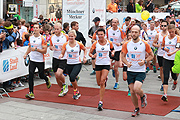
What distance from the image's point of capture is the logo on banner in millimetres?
9957

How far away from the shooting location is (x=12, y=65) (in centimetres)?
1038

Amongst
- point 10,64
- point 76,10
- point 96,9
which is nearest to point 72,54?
point 10,64

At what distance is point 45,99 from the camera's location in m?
9.11

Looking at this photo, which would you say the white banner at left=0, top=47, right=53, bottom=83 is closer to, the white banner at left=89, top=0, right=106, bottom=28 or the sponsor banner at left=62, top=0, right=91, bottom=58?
the sponsor banner at left=62, top=0, right=91, bottom=58

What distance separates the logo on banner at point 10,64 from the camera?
996 centimetres

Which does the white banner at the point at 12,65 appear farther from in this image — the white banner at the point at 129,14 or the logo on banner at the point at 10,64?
the white banner at the point at 129,14

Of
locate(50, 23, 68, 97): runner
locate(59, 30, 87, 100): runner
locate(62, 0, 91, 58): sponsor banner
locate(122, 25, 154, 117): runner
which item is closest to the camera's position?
locate(122, 25, 154, 117): runner

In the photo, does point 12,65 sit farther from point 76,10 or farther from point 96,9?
point 96,9

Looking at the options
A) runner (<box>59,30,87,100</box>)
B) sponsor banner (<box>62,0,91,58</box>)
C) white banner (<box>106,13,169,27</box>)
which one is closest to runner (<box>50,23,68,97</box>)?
runner (<box>59,30,87,100</box>)

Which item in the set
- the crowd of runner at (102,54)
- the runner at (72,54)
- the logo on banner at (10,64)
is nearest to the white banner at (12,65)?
the logo on banner at (10,64)

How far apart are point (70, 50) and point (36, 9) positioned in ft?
53.3

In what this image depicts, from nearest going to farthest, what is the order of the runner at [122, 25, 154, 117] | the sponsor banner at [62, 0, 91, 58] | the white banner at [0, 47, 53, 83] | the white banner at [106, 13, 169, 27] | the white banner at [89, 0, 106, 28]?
1. the runner at [122, 25, 154, 117]
2. the white banner at [0, 47, 53, 83]
3. the sponsor banner at [62, 0, 91, 58]
4. the white banner at [89, 0, 106, 28]
5. the white banner at [106, 13, 169, 27]

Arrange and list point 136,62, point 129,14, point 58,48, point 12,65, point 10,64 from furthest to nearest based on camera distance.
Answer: point 129,14 → point 12,65 → point 10,64 → point 58,48 → point 136,62

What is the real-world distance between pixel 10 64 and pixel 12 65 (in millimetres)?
148
